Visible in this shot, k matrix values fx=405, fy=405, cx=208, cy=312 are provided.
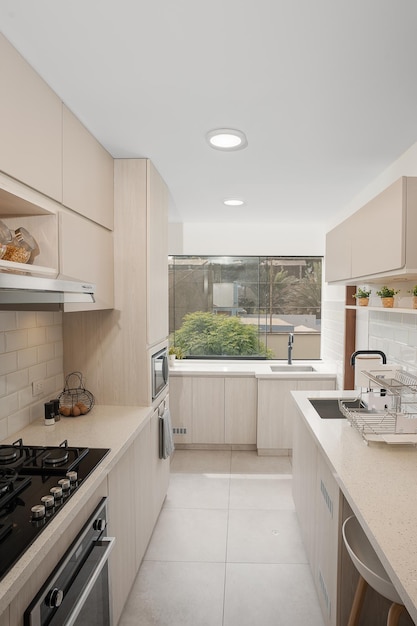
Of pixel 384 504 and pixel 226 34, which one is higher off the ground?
pixel 226 34

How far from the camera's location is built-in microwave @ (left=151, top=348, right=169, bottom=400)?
8.41ft

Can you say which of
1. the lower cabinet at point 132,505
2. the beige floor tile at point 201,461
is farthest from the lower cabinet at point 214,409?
the lower cabinet at point 132,505

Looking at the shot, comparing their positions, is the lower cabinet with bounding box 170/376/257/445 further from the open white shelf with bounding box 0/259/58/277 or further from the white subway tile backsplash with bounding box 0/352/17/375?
the open white shelf with bounding box 0/259/58/277

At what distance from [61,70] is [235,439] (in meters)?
3.41

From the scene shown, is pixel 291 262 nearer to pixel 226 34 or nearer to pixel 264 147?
pixel 264 147

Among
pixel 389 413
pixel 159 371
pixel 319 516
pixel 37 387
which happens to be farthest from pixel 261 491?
pixel 37 387

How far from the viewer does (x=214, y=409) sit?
13.1 ft

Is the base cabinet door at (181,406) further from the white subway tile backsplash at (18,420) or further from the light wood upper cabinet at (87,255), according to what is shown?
the white subway tile backsplash at (18,420)

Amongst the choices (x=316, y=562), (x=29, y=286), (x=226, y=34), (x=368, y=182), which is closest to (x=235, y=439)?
(x=316, y=562)

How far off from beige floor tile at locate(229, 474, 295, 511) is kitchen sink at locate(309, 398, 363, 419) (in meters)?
0.88

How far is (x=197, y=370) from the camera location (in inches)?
157

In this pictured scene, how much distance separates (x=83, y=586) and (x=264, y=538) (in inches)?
62.9

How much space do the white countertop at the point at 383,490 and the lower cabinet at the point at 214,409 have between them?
1704 millimetres

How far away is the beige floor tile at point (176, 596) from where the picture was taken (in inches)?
77.4
